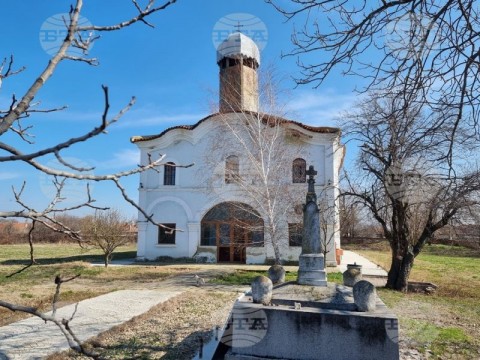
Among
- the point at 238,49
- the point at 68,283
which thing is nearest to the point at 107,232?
the point at 68,283

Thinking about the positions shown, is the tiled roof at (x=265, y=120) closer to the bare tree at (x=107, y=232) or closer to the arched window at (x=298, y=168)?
the arched window at (x=298, y=168)

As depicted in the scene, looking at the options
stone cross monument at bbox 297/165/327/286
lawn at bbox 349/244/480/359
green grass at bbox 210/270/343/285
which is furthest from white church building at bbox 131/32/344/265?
stone cross monument at bbox 297/165/327/286

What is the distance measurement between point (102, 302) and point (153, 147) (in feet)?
44.0

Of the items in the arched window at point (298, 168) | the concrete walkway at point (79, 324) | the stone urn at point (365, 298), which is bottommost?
the concrete walkway at point (79, 324)

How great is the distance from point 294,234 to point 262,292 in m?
12.5

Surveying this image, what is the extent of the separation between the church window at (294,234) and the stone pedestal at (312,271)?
9.75 m

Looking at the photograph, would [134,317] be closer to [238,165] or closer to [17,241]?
[238,165]

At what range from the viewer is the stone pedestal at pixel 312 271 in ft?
23.0

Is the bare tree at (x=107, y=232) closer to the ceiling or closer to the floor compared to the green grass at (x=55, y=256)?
closer to the ceiling

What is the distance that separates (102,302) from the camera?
10.1m

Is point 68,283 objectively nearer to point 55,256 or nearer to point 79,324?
point 79,324

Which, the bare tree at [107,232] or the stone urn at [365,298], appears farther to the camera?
the bare tree at [107,232]

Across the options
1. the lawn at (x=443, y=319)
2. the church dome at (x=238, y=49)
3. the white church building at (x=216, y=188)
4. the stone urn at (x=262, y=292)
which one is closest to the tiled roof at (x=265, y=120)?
the white church building at (x=216, y=188)

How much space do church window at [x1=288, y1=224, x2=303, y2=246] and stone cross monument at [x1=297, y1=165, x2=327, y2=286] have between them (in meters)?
9.55
